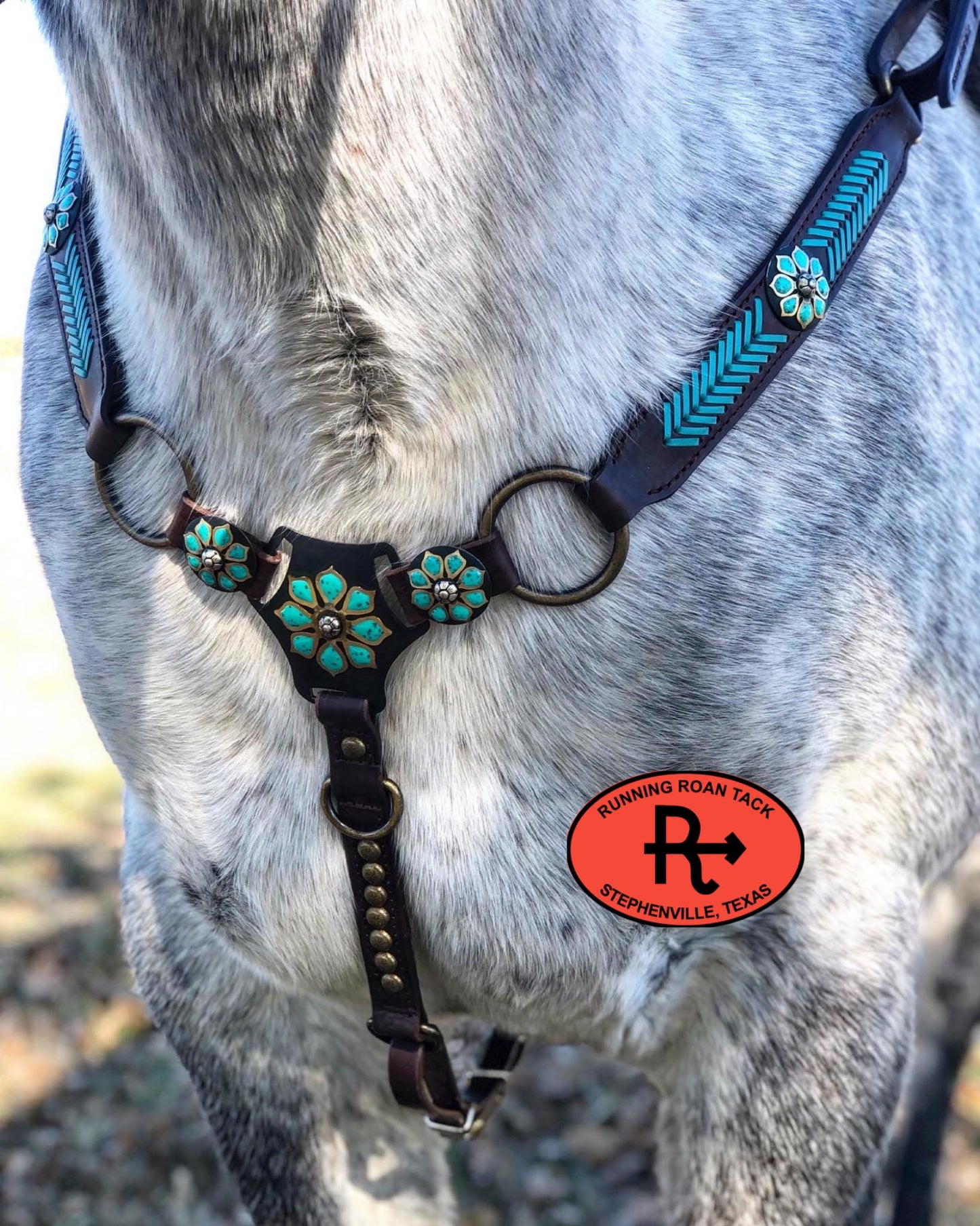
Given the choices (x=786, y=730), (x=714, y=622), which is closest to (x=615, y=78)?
(x=714, y=622)

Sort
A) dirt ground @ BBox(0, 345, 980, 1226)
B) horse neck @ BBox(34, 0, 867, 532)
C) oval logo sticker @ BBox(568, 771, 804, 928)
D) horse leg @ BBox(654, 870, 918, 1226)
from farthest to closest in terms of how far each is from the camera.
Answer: dirt ground @ BBox(0, 345, 980, 1226) → horse leg @ BBox(654, 870, 918, 1226) → oval logo sticker @ BBox(568, 771, 804, 928) → horse neck @ BBox(34, 0, 867, 532)

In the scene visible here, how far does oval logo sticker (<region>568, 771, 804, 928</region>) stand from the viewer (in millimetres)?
990

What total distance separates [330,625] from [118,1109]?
1.87 meters

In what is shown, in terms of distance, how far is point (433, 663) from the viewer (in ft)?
3.05

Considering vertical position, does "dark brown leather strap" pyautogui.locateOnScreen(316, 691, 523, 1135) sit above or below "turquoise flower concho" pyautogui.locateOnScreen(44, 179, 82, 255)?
below

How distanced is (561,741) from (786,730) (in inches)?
7.5

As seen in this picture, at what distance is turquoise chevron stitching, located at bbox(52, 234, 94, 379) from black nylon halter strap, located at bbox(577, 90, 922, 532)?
1.39 ft

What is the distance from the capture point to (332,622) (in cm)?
90

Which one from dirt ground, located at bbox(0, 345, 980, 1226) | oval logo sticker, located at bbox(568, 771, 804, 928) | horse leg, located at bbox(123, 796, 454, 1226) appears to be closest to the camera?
oval logo sticker, located at bbox(568, 771, 804, 928)

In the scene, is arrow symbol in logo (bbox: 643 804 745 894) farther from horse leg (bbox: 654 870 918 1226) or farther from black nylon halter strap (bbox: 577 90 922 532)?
black nylon halter strap (bbox: 577 90 922 532)

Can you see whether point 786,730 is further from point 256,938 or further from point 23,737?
point 23,737

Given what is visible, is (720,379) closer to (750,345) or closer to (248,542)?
(750,345)

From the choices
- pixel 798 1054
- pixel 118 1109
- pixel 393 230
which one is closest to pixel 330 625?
pixel 393 230

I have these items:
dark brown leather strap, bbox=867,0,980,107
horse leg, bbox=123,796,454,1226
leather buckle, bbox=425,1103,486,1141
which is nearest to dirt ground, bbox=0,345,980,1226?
horse leg, bbox=123,796,454,1226
